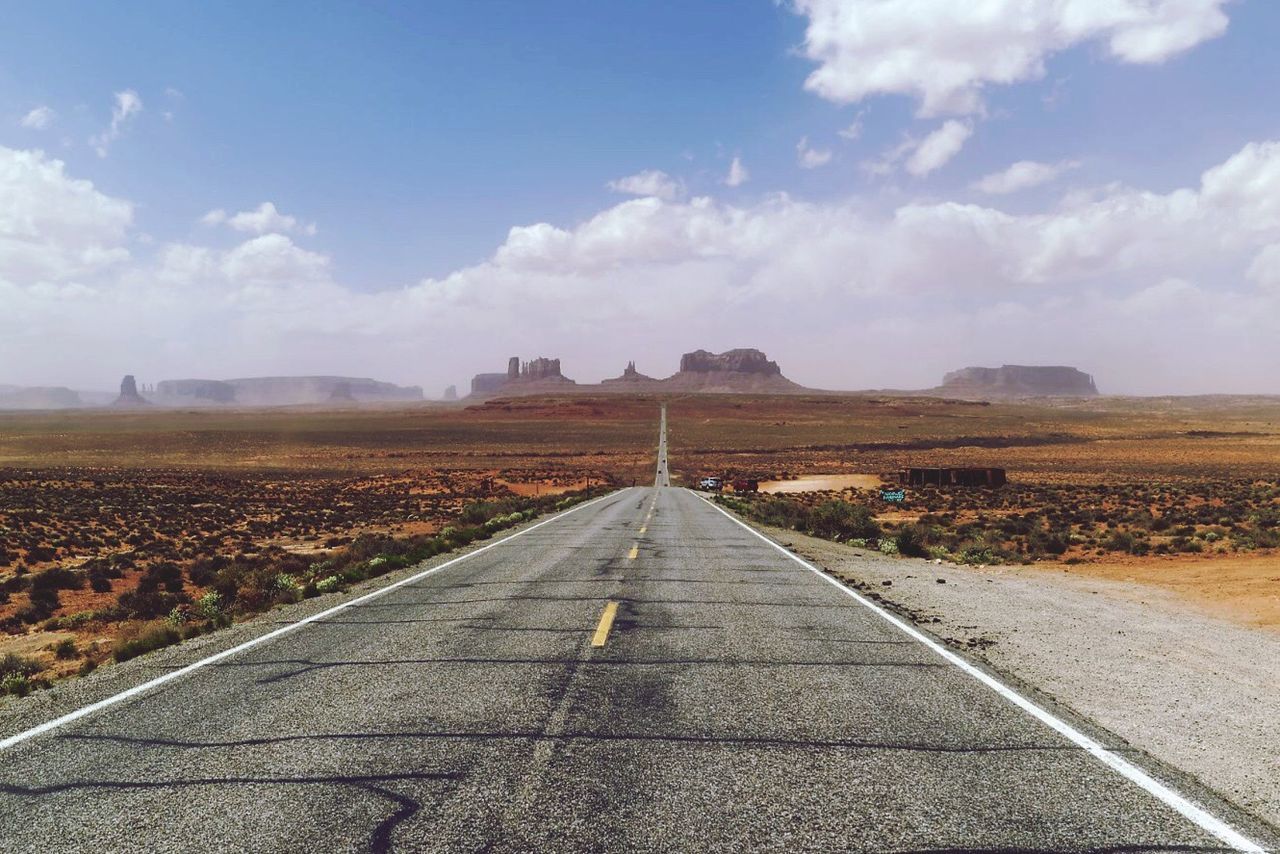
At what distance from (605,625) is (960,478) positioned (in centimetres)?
4675

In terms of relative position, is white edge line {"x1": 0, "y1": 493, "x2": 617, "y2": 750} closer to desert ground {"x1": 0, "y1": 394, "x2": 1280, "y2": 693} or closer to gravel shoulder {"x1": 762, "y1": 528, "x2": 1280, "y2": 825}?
desert ground {"x1": 0, "y1": 394, "x2": 1280, "y2": 693}

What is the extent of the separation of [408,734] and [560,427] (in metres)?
153

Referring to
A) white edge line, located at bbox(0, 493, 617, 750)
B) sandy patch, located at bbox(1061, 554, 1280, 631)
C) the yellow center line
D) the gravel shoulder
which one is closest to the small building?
sandy patch, located at bbox(1061, 554, 1280, 631)

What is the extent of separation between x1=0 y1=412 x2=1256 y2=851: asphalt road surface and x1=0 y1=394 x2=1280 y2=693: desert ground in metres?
3.29

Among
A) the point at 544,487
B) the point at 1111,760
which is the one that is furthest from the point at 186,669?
the point at 544,487

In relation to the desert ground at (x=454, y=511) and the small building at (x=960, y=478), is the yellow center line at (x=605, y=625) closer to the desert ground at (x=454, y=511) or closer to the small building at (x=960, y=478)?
the desert ground at (x=454, y=511)

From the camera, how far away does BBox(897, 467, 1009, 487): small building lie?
49.9 metres

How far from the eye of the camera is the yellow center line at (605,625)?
8188 mm

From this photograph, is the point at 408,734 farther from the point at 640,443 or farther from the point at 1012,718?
the point at 640,443

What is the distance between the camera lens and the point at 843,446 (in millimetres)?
107250

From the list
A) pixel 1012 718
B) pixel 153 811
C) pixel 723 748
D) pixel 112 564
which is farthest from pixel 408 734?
pixel 112 564

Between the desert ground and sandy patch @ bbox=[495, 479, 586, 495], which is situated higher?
the desert ground

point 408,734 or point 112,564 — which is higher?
point 408,734

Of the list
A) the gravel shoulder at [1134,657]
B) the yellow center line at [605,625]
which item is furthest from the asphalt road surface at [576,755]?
the gravel shoulder at [1134,657]
